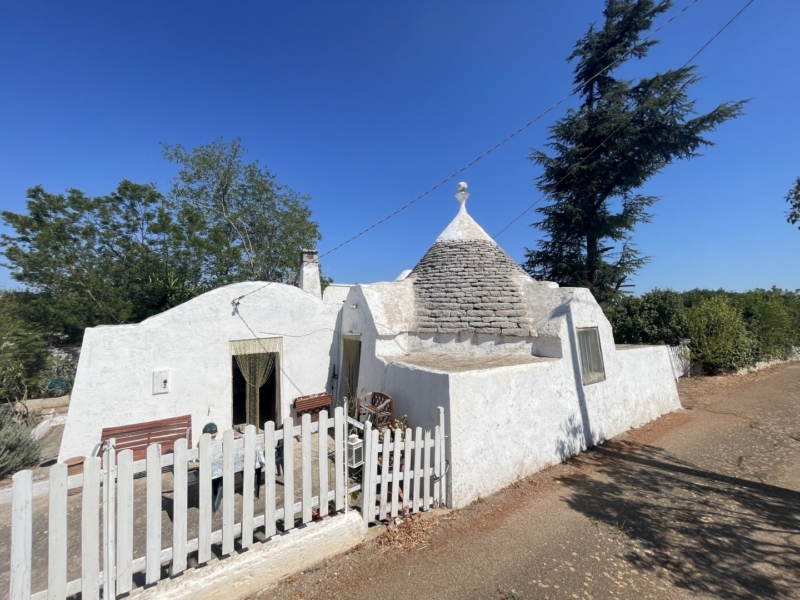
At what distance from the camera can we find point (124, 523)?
2.59 meters

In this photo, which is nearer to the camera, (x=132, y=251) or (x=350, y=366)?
(x=350, y=366)

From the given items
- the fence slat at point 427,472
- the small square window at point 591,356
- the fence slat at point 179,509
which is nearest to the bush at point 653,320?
the small square window at point 591,356

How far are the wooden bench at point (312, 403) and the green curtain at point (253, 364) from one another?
1.05 metres

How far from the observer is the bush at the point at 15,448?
6.14m

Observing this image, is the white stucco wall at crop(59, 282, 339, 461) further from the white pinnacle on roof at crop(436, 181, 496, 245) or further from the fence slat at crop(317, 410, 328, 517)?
the fence slat at crop(317, 410, 328, 517)

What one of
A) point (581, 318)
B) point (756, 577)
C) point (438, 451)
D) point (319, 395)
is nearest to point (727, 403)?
point (581, 318)

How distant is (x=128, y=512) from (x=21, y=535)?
0.58 m

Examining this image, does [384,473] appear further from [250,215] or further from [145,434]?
[250,215]

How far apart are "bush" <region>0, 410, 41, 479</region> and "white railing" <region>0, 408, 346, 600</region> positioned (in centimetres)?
557

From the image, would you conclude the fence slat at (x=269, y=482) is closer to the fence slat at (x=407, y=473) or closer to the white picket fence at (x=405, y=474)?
the white picket fence at (x=405, y=474)

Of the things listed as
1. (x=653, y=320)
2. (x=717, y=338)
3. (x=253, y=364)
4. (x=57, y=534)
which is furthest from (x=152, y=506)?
(x=717, y=338)

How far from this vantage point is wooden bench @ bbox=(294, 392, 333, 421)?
28.4ft

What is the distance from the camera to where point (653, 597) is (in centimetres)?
312

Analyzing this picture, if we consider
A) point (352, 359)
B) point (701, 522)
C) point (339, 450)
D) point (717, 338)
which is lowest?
point (701, 522)
